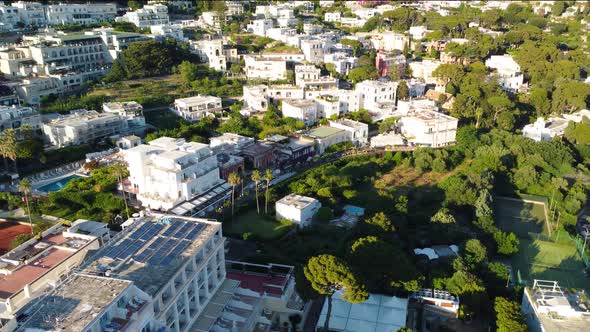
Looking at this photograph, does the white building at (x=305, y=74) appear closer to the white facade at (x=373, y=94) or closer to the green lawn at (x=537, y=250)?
the white facade at (x=373, y=94)

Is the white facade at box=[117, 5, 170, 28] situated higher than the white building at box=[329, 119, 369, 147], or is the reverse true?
the white facade at box=[117, 5, 170, 28]

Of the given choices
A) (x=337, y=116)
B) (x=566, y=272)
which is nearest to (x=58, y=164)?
(x=337, y=116)

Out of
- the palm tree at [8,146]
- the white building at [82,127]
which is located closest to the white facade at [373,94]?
the white building at [82,127]

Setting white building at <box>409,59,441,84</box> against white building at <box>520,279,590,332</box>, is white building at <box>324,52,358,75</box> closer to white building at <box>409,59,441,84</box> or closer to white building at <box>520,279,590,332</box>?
white building at <box>409,59,441,84</box>

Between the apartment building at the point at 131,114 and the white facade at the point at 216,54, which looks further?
the white facade at the point at 216,54

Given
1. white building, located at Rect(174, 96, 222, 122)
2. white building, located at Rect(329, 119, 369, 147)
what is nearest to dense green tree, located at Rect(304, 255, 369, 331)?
white building, located at Rect(329, 119, 369, 147)

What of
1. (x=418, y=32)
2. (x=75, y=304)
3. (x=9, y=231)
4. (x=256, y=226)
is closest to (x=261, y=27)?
(x=418, y=32)
